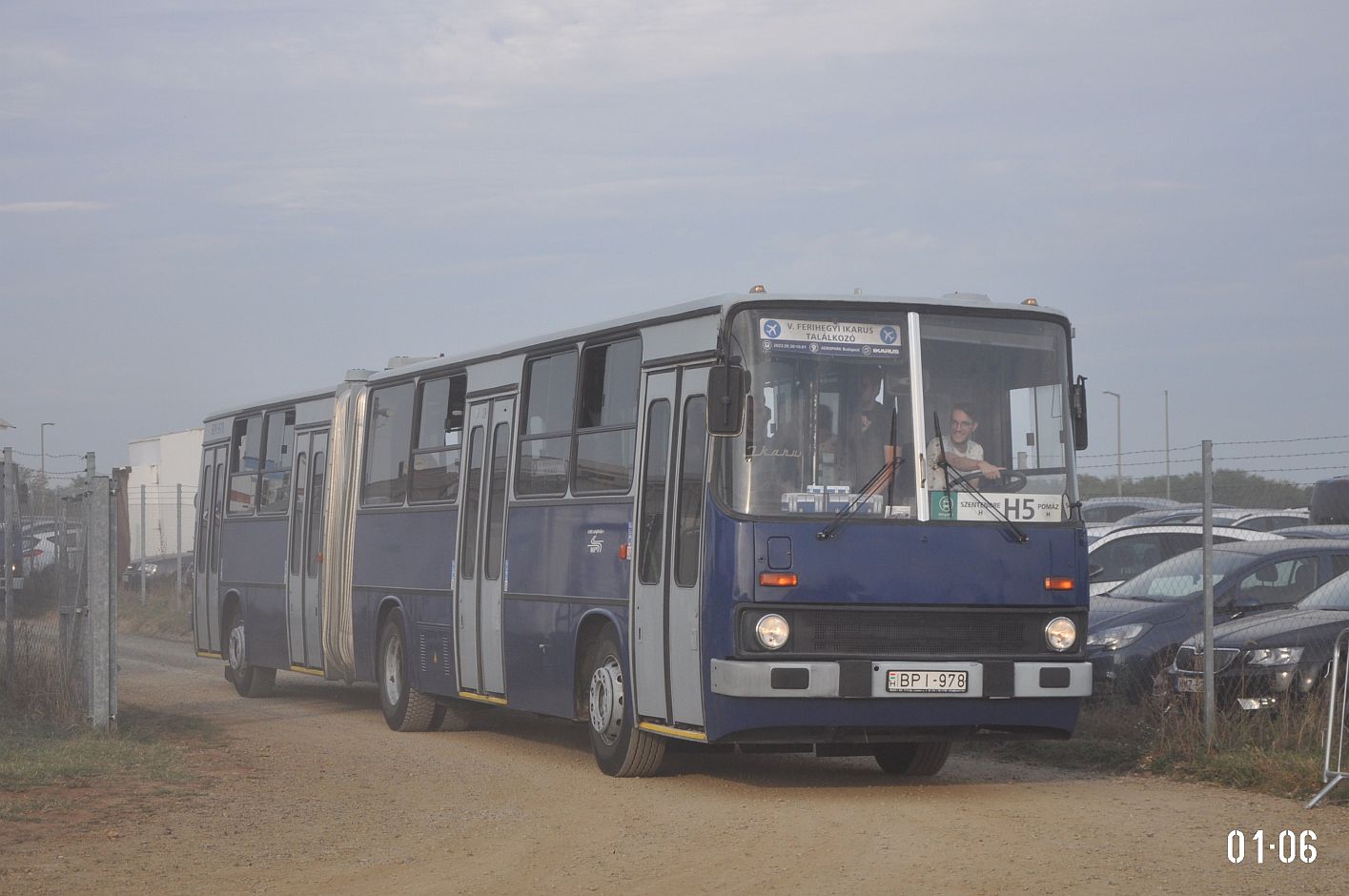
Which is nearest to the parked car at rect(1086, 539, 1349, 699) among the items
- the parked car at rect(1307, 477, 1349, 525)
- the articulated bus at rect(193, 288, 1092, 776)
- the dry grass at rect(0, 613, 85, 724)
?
the articulated bus at rect(193, 288, 1092, 776)

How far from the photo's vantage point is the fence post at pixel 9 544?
55.1ft

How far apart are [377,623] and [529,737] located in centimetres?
221

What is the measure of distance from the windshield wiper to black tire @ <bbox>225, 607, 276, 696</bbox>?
11.6 meters

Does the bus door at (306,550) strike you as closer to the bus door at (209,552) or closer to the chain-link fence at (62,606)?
the chain-link fence at (62,606)

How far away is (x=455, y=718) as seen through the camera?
56.0ft

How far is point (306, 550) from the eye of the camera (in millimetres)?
19547

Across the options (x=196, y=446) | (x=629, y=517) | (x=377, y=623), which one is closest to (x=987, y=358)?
(x=629, y=517)

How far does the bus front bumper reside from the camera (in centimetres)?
1074

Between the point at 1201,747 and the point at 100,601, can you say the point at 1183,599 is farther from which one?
the point at 100,601

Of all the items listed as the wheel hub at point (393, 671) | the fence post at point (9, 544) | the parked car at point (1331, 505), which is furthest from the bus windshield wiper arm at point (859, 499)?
the parked car at point (1331, 505)

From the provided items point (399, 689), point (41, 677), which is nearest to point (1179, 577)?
point (399, 689)

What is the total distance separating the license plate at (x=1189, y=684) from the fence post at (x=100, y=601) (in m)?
8.32

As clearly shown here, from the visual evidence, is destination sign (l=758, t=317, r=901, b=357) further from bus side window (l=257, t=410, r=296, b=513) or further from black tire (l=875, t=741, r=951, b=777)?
bus side window (l=257, t=410, r=296, b=513)
